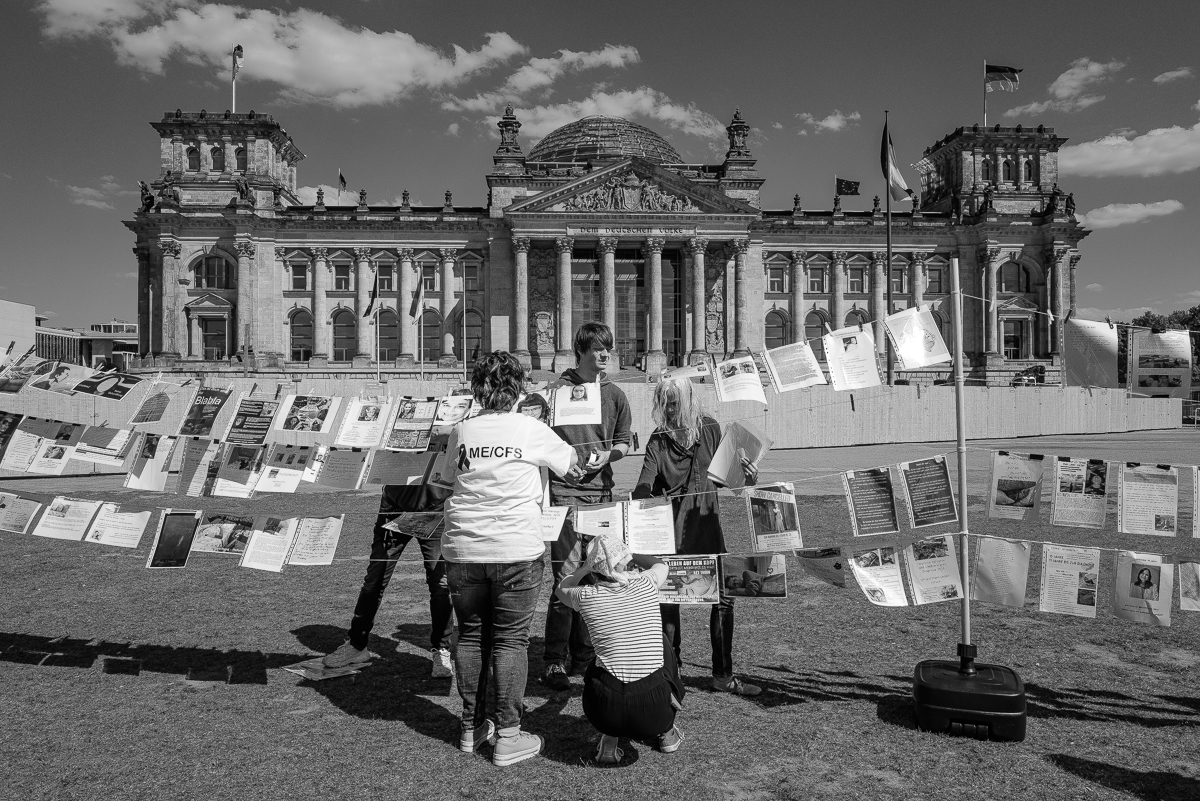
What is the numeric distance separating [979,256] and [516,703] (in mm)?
62442

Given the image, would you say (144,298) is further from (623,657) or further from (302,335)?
(623,657)

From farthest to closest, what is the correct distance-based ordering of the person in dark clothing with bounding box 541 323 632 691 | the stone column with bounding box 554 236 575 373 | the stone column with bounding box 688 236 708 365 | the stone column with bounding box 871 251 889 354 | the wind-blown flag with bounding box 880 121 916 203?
the stone column with bounding box 871 251 889 354
the stone column with bounding box 688 236 708 365
the stone column with bounding box 554 236 575 373
the wind-blown flag with bounding box 880 121 916 203
the person in dark clothing with bounding box 541 323 632 691

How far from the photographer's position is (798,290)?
58.1 m

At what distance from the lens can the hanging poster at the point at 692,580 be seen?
5238 mm

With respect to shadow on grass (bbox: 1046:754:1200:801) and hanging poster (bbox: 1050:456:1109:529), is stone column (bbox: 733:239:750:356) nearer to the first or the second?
hanging poster (bbox: 1050:456:1109:529)

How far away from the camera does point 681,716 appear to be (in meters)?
5.16

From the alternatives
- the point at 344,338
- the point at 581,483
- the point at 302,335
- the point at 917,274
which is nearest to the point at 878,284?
the point at 917,274

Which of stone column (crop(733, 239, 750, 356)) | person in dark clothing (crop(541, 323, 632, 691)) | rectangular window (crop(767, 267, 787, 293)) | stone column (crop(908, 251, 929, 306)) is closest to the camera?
person in dark clothing (crop(541, 323, 632, 691))

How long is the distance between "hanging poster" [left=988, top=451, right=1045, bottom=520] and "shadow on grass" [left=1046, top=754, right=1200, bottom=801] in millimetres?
1534

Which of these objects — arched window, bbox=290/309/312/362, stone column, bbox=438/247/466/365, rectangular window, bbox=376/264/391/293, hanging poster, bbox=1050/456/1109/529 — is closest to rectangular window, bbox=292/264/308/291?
arched window, bbox=290/309/312/362

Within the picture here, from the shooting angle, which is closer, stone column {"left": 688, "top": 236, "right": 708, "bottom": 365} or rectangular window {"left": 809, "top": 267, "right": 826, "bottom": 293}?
stone column {"left": 688, "top": 236, "right": 708, "bottom": 365}

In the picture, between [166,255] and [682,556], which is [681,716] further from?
[166,255]

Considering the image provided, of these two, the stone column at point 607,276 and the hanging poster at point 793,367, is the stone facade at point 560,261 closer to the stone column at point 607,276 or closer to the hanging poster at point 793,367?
the stone column at point 607,276

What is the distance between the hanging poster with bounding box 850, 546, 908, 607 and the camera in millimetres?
5320
